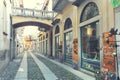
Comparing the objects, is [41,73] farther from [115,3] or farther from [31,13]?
[31,13]

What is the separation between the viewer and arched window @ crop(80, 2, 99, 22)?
11578 millimetres

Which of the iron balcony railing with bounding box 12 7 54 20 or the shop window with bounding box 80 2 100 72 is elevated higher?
the iron balcony railing with bounding box 12 7 54 20

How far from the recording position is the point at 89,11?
41.0 ft

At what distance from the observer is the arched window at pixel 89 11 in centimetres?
1158

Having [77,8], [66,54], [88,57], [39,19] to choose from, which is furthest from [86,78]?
[39,19]

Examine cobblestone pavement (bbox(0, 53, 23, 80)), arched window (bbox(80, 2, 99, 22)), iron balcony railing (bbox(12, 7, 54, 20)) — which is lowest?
cobblestone pavement (bbox(0, 53, 23, 80))

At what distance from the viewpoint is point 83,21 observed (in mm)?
13352

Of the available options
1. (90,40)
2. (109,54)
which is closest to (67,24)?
(90,40)

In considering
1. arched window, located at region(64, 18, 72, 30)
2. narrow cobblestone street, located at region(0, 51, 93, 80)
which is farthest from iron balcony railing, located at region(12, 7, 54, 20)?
narrow cobblestone street, located at region(0, 51, 93, 80)

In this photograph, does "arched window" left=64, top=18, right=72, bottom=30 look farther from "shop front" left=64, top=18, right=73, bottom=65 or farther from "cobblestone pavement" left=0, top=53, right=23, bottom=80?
"cobblestone pavement" left=0, top=53, right=23, bottom=80

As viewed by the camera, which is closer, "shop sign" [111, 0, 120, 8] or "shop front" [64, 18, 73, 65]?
"shop sign" [111, 0, 120, 8]

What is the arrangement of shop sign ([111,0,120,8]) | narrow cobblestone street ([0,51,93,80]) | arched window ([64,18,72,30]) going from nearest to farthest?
shop sign ([111,0,120,8]), narrow cobblestone street ([0,51,93,80]), arched window ([64,18,72,30])

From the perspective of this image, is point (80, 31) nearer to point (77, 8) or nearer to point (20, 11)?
point (77, 8)

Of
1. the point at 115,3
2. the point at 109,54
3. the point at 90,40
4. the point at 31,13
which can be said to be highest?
the point at 31,13
